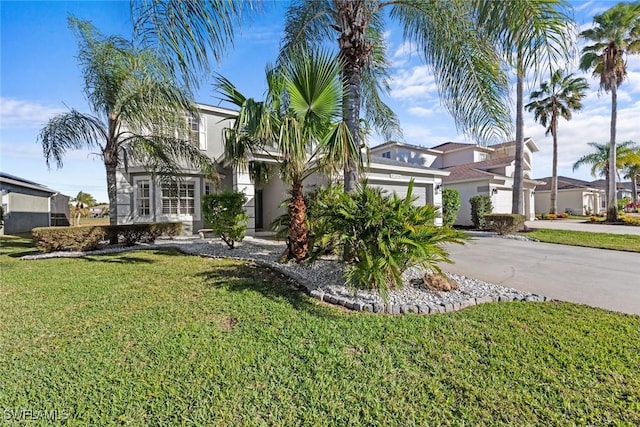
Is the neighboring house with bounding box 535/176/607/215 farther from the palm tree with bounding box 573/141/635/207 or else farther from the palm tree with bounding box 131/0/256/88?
the palm tree with bounding box 131/0/256/88

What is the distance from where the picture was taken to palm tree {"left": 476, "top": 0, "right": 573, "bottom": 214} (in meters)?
4.78

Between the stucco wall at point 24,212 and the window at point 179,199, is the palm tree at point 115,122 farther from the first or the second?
the stucco wall at point 24,212

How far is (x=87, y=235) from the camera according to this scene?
1032 centimetres

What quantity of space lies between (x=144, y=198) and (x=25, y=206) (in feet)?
42.9

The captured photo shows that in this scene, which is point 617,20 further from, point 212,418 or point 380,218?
point 212,418

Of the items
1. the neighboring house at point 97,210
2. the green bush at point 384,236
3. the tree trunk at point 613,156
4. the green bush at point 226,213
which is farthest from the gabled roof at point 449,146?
the neighboring house at point 97,210

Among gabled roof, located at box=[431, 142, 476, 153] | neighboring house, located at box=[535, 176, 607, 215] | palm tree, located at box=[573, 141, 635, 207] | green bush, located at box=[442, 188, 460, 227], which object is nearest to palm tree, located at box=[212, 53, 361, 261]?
green bush, located at box=[442, 188, 460, 227]

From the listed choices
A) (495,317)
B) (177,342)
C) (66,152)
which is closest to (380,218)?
(495,317)

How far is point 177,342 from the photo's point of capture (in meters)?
3.79

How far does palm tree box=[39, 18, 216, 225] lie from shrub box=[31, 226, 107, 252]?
1.47 metres

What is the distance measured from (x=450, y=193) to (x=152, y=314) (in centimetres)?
1762

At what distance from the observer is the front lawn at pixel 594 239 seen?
11062 millimetres

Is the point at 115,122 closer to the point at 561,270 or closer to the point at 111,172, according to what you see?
the point at 111,172

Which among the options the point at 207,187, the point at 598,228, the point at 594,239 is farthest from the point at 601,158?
the point at 207,187
